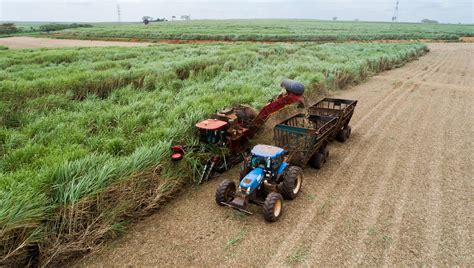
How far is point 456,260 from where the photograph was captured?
470 cm

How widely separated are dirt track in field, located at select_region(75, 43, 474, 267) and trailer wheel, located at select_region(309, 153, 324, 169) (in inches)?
5.6

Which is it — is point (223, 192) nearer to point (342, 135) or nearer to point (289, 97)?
point (289, 97)

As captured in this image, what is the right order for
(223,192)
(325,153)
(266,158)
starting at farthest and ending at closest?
(325,153)
(266,158)
(223,192)

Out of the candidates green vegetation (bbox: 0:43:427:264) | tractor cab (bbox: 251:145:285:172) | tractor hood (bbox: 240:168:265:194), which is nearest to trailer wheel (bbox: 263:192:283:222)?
tractor hood (bbox: 240:168:265:194)

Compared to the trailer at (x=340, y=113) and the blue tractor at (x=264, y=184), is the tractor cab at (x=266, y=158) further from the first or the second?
the trailer at (x=340, y=113)

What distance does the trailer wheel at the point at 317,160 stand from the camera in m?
7.56

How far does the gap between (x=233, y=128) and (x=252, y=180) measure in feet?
6.65

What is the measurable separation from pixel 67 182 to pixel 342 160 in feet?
20.9

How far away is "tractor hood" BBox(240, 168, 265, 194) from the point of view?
548 centimetres

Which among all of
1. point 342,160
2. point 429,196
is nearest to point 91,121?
point 342,160

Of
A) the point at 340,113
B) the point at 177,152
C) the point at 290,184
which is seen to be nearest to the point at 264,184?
the point at 290,184

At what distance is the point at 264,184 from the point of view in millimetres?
6047

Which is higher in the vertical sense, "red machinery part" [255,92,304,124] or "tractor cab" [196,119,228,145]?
"red machinery part" [255,92,304,124]

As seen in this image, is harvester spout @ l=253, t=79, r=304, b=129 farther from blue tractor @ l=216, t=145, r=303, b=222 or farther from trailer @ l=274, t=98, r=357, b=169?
blue tractor @ l=216, t=145, r=303, b=222
